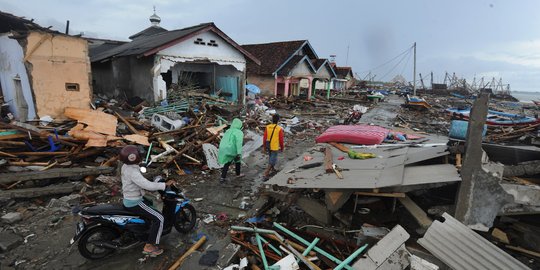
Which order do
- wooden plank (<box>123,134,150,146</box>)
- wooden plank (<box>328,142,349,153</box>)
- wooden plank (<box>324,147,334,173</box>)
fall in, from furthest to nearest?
1. wooden plank (<box>123,134,150,146</box>)
2. wooden plank (<box>328,142,349,153</box>)
3. wooden plank (<box>324,147,334,173</box>)

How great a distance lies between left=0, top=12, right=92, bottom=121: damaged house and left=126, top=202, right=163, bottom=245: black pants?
767cm

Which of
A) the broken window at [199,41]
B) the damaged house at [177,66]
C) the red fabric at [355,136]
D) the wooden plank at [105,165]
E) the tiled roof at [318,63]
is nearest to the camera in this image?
the red fabric at [355,136]

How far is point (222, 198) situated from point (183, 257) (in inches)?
90.4

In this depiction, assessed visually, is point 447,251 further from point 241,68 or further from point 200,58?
point 241,68

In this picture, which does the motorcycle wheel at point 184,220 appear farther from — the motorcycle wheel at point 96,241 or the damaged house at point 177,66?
the damaged house at point 177,66

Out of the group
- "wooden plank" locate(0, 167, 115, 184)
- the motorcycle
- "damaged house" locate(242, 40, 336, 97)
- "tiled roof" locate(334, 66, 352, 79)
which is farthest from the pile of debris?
"tiled roof" locate(334, 66, 352, 79)

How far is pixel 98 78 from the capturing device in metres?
18.7

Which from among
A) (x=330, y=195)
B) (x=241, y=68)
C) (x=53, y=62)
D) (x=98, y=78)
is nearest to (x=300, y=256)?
(x=330, y=195)

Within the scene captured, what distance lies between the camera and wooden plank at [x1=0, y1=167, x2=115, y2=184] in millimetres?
5824

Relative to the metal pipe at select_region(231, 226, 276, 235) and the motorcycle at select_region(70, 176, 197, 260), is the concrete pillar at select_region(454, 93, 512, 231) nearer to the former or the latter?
the metal pipe at select_region(231, 226, 276, 235)

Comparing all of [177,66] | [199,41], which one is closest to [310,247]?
[199,41]

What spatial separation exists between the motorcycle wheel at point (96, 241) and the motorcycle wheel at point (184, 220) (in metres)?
0.90

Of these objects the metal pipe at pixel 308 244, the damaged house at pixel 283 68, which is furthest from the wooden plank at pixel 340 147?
the damaged house at pixel 283 68

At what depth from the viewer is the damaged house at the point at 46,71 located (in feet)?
28.7
